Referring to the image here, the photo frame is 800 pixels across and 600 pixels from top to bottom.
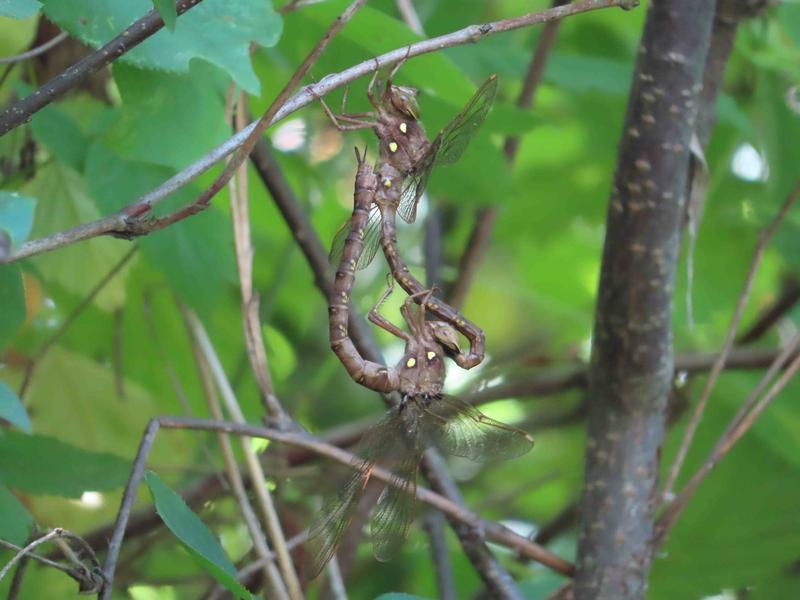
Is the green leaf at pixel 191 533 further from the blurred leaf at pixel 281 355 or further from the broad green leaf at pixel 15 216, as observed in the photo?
the blurred leaf at pixel 281 355

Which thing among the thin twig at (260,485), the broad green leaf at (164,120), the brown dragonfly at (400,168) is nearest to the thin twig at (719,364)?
the brown dragonfly at (400,168)

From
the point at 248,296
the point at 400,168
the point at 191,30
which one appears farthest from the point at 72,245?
the point at 191,30

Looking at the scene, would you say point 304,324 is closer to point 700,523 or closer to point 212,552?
point 700,523

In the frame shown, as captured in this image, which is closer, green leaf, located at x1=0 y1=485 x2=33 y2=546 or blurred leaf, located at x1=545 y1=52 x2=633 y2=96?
green leaf, located at x1=0 y1=485 x2=33 y2=546

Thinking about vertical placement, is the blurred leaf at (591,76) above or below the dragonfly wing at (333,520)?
above

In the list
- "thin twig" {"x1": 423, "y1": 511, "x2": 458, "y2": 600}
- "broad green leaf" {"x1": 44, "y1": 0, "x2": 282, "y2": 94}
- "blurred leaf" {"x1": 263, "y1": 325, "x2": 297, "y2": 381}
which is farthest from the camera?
"blurred leaf" {"x1": 263, "y1": 325, "x2": 297, "y2": 381}

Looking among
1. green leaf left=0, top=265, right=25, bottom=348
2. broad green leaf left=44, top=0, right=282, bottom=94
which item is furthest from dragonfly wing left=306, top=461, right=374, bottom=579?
broad green leaf left=44, top=0, right=282, bottom=94

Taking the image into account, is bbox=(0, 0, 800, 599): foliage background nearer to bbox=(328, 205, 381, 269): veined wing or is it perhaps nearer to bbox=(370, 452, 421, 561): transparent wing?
bbox=(328, 205, 381, 269): veined wing
